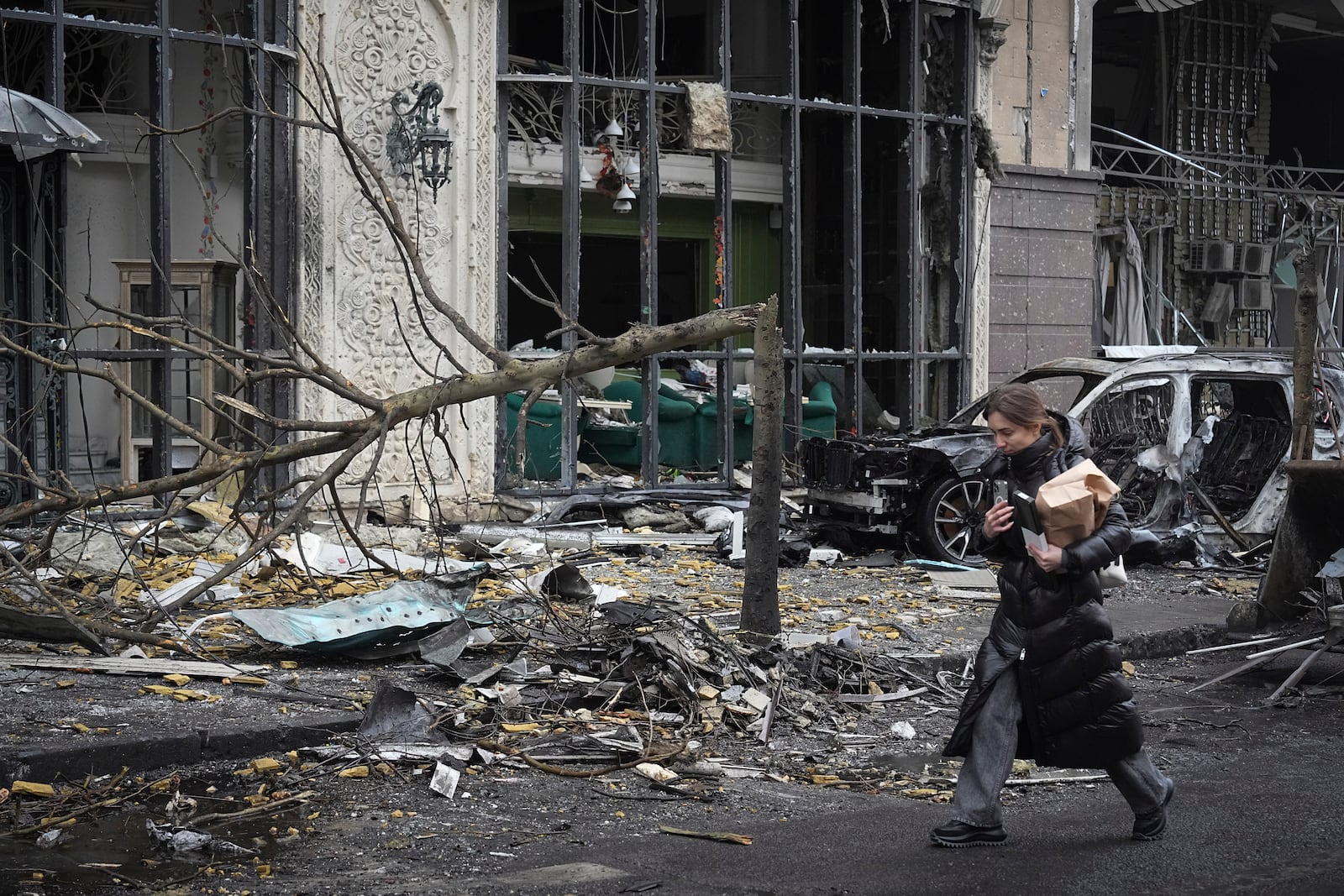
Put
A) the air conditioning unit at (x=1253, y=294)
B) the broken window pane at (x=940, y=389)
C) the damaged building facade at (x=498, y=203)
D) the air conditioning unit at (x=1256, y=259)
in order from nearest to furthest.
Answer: the damaged building facade at (x=498, y=203), the broken window pane at (x=940, y=389), the air conditioning unit at (x=1256, y=259), the air conditioning unit at (x=1253, y=294)

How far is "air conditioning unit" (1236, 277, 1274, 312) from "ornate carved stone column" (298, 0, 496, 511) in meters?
13.0

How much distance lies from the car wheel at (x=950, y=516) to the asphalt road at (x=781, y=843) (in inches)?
213

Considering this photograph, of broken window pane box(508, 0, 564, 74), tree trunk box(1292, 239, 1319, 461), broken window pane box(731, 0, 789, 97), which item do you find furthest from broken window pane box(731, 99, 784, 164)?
tree trunk box(1292, 239, 1319, 461)

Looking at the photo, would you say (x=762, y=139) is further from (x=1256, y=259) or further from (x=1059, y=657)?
(x=1059, y=657)

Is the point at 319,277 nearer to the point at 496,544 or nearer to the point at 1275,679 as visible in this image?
the point at 496,544

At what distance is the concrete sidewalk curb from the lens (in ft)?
19.4

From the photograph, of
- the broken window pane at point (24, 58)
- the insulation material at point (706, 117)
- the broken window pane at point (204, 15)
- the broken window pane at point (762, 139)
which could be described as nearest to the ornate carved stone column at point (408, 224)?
the insulation material at point (706, 117)

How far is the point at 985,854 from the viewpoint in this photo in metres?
5.29

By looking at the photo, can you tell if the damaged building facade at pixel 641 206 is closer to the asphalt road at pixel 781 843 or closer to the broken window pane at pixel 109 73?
the broken window pane at pixel 109 73

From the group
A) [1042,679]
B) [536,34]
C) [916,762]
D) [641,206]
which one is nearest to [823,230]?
[536,34]

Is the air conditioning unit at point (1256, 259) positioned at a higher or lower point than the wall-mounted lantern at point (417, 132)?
lower

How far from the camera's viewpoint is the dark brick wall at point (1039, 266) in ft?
55.5

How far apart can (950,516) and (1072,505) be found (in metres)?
7.18

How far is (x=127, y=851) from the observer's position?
17.1ft
